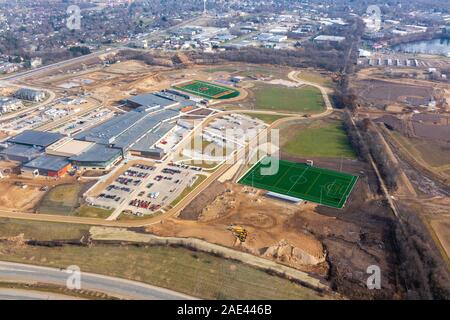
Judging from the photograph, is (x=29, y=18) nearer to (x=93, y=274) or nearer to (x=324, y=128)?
(x=324, y=128)

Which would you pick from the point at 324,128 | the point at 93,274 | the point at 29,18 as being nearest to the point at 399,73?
the point at 324,128

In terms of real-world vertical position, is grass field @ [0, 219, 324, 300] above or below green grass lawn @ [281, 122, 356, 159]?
below

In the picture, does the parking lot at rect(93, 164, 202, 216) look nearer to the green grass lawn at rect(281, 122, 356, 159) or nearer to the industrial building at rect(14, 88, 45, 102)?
the green grass lawn at rect(281, 122, 356, 159)

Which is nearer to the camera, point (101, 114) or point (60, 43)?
point (101, 114)

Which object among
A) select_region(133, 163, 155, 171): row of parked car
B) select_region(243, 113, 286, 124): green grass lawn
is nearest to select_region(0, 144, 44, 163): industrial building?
select_region(133, 163, 155, 171): row of parked car

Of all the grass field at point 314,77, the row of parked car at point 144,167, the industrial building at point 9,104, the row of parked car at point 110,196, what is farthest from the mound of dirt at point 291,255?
the grass field at point 314,77

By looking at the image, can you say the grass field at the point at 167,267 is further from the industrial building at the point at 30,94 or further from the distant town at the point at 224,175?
the industrial building at the point at 30,94

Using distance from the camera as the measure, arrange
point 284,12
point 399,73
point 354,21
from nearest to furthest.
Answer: point 399,73 → point 354,21 → point 284,12
